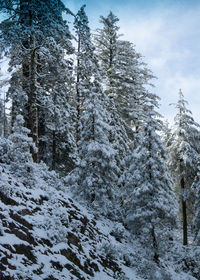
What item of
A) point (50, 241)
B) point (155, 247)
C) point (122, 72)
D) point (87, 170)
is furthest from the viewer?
point (122, 72)

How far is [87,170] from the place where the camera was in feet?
54.0

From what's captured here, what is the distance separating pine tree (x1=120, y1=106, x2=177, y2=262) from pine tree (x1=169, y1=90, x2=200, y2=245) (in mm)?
8924

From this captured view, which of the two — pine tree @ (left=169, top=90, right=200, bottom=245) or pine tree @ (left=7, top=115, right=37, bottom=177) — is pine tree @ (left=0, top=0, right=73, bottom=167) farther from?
pine tree @ (left=169, top=90, right=200, bottom=245)

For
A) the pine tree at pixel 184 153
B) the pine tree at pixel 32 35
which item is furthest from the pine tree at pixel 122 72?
the pine tree at pixel 32 35

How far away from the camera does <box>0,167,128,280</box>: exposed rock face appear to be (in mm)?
5621

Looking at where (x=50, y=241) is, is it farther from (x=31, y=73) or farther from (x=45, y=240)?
(x=31, y=73)

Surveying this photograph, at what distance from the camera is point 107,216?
16016 millimetres

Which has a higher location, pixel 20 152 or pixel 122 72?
pixel 122 72

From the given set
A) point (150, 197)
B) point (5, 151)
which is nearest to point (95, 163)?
point (150, 197)

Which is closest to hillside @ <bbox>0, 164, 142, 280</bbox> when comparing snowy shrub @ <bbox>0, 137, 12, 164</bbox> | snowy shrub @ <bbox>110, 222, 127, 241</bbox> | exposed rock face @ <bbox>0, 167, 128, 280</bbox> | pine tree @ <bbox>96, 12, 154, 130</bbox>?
exposed rock face @ <bbox>0, 167, 128, 280</bbox>

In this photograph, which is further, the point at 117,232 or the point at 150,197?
the point at 150,197

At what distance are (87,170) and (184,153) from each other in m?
11.4

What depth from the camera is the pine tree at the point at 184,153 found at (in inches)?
927

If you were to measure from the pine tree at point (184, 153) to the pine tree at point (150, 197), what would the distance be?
29.3 ft
